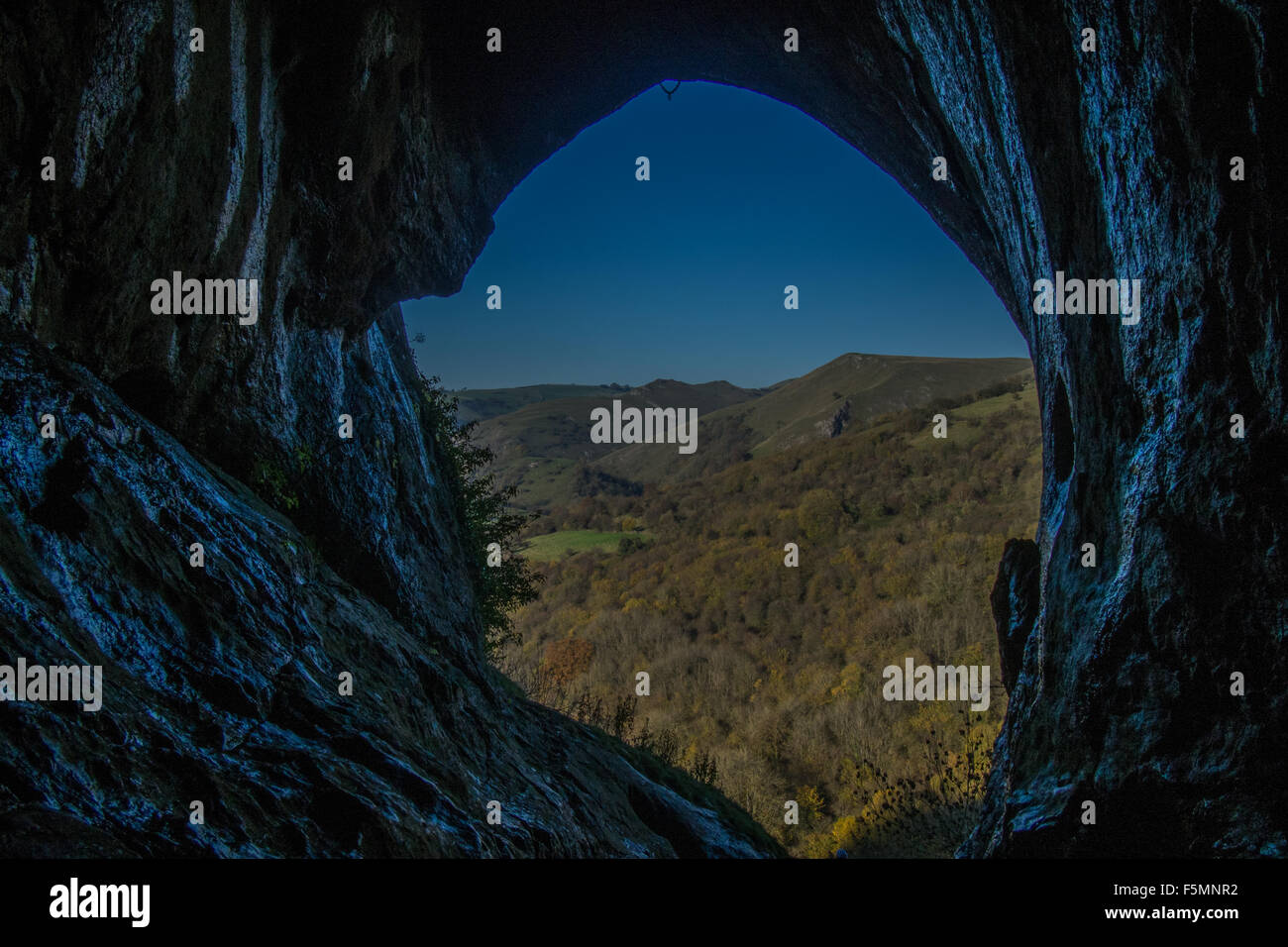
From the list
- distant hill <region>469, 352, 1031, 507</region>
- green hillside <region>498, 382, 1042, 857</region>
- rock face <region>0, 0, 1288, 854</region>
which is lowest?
green hillside <region>498, 382, 1042, 857</region>

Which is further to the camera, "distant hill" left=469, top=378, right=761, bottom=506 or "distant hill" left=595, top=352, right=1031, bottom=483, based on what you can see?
"distant hill" left=469, top=378, right=761, bottom=506

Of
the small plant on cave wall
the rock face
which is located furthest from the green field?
the rock face

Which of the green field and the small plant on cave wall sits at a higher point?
the small plant on cave wall

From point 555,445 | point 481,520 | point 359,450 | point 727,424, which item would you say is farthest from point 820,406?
point 359,450

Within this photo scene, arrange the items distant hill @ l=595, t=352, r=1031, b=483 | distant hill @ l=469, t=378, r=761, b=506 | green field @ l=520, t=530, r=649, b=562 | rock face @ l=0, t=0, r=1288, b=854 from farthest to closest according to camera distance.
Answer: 1. distant hill @ l=469, t=378, r=761, b=506
2. distant hill @ l=595, t=352, r=1031, b=483
3. green field @ l=520, t=530, r=649, b=562
4. rock face @ l=0, t=0, r=1288, b=854

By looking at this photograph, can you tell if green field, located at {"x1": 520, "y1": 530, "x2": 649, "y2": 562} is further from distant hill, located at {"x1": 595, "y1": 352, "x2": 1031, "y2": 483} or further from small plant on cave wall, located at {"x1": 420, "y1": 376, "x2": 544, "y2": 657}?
small plant on cave wall, located at {"x1": 420, "y1": 376, "x2": 544, "y2": 657}

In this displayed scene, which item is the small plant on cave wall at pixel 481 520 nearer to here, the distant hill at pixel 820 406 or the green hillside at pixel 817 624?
the green hillside at pixel 817 624

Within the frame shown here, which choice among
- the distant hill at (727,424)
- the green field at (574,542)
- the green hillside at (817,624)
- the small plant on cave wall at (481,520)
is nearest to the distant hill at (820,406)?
the distant hill at (727,424)
